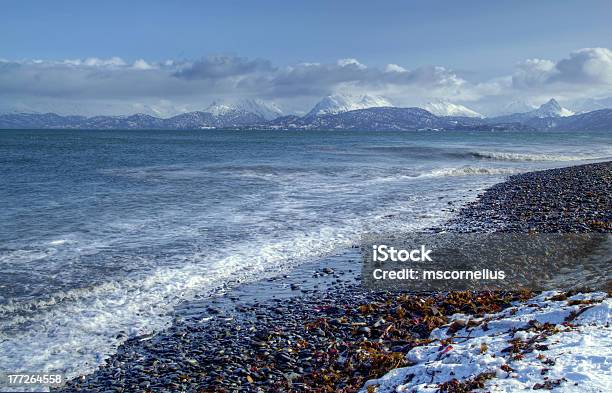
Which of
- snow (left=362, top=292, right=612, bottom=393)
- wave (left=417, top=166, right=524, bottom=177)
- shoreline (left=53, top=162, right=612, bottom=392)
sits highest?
wave (left=417, top=166, right=524, bottom=177)

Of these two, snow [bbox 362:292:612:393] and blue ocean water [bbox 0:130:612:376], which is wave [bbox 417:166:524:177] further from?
snow [bbox 362:292:612:393]

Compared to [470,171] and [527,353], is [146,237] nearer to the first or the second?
[527,353]

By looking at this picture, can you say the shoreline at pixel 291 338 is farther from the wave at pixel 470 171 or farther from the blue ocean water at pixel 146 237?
the wave at pixel 470 171

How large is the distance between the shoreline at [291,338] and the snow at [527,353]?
686 mm

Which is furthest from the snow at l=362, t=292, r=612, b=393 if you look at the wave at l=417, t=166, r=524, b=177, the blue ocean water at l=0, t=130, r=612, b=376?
the wave at l=417, t=166, r=524, b=177

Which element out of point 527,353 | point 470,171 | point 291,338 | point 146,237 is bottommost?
point 291,338

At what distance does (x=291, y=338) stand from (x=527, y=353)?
461 cm

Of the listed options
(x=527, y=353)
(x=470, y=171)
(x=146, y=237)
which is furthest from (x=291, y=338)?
(x=470, y=171)

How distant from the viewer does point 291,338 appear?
10.0 metres

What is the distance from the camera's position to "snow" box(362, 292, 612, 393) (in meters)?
6.59

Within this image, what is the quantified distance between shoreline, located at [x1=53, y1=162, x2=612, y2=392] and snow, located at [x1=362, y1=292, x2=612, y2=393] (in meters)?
0.69

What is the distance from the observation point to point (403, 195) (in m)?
30.8

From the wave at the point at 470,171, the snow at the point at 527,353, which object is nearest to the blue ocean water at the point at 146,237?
the wave at the point at 470,171

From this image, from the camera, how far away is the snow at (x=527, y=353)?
6594mm
